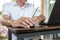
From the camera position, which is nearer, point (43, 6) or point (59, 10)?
point (59, 10)

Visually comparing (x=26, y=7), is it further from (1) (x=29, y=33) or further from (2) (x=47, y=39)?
(1) (x=29, y=33)

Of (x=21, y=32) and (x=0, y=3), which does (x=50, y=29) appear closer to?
(x=21, y=32)

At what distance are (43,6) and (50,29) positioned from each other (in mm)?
1744

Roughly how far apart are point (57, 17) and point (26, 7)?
828 mm

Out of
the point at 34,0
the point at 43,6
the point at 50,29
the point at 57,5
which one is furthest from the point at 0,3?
the point at 50,29

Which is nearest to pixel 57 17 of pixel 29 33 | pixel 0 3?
pixel 29 33

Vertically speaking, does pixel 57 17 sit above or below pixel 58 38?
above

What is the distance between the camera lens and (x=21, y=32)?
549mm

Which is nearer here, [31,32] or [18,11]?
[31,32]

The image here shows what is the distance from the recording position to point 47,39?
72cm

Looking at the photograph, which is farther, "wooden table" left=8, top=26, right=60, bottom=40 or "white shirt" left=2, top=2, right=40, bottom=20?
"white shirt" left=2, top=2, right=40, bottom=20

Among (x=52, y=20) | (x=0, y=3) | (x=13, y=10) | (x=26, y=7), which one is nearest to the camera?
(x=52, y=20)

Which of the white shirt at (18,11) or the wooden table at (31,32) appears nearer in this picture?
the wooden table at (31,32)

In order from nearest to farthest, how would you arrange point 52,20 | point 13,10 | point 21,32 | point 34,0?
point 21,32 < point 52,20 < point 13,10 < point 34,0
